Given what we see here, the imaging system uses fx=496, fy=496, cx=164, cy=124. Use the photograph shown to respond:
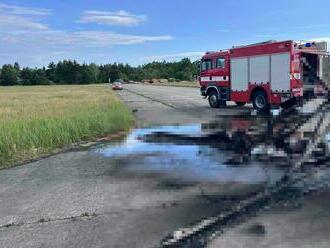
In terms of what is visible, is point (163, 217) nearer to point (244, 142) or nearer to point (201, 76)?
point (244, 142)

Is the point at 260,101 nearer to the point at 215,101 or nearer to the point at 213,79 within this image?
the point at 215,101

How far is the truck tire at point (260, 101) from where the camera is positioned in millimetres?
21797

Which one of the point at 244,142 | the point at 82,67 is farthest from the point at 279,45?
the point at 82,67

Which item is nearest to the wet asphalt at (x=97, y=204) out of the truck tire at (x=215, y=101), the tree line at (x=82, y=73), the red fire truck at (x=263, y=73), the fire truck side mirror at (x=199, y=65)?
the red fire truck at (x=263, y=73)

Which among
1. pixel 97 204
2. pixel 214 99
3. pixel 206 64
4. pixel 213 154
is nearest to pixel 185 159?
pixel 213 154

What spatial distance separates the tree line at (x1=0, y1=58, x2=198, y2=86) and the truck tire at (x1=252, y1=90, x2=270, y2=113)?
124m

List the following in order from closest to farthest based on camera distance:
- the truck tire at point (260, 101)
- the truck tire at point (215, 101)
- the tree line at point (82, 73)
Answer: the truck tire at point (260, 101), the truck tire at point (215, 101), the tree line at point (82, 73)

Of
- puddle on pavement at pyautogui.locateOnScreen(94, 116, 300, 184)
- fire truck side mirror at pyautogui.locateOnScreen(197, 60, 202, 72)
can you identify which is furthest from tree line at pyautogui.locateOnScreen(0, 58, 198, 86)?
puddle on pavement at pyautogui.locateOnScreen(94, 116, 300, 184)

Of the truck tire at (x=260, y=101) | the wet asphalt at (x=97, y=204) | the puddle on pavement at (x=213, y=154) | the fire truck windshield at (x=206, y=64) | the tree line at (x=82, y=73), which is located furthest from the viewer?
the tree line at (x=82, y=73)

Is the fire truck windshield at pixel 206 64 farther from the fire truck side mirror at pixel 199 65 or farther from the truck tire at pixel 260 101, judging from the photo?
the truck tire at pixel 260 101

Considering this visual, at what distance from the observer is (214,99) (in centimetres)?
2602

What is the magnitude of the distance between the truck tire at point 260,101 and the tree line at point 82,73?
124 metres

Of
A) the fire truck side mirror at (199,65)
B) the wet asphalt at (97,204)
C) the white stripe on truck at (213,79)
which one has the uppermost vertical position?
the fire truck side mirror at (199,65)

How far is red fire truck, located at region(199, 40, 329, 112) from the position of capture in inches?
762
